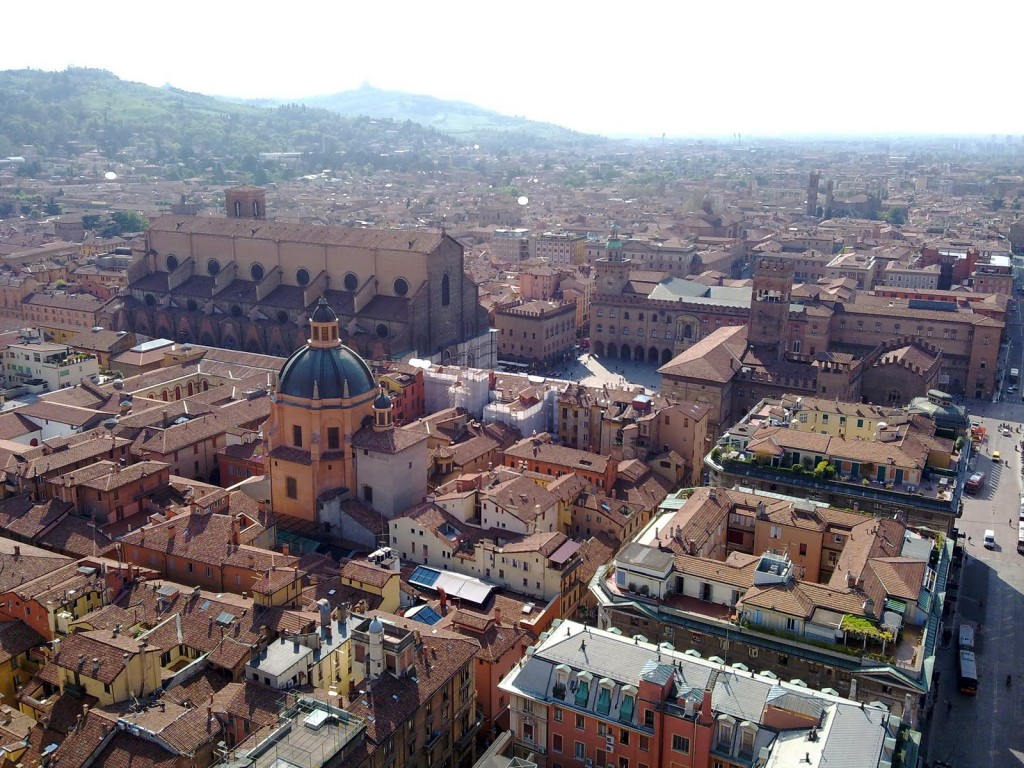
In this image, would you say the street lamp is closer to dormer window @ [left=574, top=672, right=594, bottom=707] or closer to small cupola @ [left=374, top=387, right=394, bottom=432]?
small cupola @ [left=374, top=387, right=394, bottom=432]

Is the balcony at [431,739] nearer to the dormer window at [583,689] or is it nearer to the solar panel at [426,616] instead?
the dormer window at [583,689]

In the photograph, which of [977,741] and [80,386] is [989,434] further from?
[80,386]

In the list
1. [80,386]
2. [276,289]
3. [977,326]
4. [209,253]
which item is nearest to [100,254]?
[209,253]

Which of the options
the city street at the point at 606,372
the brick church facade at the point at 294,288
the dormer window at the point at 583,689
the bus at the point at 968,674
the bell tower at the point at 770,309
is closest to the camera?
the dormer window at the point at 583,689

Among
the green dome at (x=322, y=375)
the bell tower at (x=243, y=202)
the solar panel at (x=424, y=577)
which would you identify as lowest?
the solar panel at (x=424, y=577)

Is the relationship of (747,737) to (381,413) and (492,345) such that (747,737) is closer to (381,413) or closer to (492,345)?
(381,413)

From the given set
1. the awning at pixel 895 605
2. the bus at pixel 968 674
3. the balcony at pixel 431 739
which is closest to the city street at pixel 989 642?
the bus at pixel 968 674

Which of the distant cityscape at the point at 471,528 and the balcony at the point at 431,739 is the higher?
the distant cityscape at the point at 471,528

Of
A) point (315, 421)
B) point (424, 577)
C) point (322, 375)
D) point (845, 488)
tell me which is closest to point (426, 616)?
point (424, 577)
